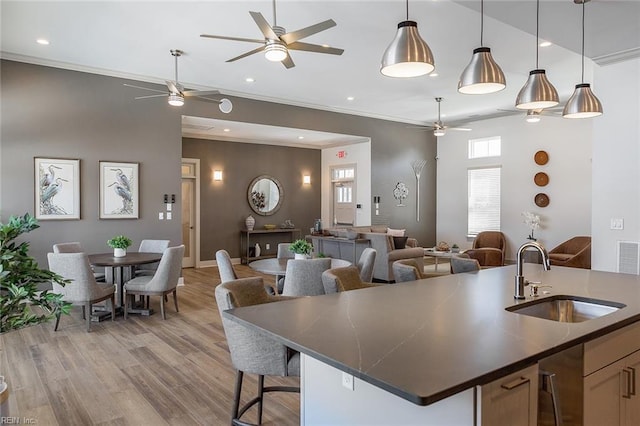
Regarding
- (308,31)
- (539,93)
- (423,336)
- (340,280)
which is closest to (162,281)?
(340,280)

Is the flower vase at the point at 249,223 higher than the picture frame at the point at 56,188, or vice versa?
the picture frame at the point at 56,188

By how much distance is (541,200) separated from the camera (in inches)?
342

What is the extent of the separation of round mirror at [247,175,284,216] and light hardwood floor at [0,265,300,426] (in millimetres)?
5266

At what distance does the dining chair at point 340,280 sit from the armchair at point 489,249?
5777 mm

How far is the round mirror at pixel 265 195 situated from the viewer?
10172 millimetres

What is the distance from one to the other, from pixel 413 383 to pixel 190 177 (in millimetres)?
8743

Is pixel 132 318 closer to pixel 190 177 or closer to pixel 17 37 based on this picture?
pixel 17 37

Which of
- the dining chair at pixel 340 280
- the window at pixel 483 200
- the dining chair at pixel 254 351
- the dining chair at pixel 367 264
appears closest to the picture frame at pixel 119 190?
the dining chair at pixel 367 264

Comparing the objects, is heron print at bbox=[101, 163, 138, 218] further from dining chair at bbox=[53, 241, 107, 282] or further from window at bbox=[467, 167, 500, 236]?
window at bbox=[467, 167, 500, 236]

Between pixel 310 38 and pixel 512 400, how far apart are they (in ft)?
15.6

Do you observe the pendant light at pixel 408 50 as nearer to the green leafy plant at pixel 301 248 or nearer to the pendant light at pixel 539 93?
the pendant light at pixel 539 93

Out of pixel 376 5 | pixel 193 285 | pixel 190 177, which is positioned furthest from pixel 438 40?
pixel 190 177

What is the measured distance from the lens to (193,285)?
7.34 m

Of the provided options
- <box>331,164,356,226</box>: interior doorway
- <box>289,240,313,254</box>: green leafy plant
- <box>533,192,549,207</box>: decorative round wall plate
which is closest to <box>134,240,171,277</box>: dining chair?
<box>289,240,313,254</box>: green leafy plant
